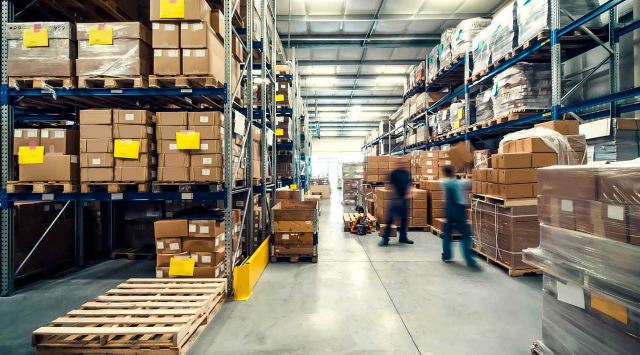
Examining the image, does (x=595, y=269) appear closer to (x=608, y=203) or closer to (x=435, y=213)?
(x=608, y=203)

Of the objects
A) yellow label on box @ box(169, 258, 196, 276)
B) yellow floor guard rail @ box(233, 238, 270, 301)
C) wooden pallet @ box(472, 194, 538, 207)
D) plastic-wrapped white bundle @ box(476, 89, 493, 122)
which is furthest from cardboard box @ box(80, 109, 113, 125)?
plastic-wrapped white bundle @ box(476, 89, 493, 122)

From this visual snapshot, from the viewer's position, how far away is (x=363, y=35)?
33.3 feet

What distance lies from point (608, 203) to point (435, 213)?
20.3 feet

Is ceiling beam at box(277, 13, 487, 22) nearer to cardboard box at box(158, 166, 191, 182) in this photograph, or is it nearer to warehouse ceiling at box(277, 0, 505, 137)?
warehouse ceiling at box(277, 0, 505, 137)

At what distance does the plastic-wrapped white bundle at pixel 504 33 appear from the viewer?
18.0 ft

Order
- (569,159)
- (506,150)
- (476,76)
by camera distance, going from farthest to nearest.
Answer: (476,76)
(506,150)
(569,159)

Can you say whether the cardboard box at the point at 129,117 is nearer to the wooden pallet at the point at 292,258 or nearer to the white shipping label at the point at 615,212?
the wooden pallet at the point at 292,258

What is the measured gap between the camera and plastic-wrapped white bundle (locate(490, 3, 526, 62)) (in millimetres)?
5489

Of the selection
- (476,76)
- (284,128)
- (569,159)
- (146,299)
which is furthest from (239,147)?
(476,76)

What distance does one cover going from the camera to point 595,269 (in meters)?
1.87

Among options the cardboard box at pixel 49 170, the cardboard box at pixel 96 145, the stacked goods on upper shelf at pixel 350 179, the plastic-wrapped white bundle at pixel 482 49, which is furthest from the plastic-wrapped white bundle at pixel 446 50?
the cardboard box at pixel 49 170

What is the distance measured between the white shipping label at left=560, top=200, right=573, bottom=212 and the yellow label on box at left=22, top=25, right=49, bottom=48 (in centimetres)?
568

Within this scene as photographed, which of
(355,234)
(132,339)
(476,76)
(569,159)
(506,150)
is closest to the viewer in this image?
(132,339)

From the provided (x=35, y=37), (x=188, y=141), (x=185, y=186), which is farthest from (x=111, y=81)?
(x=185, y=186)
